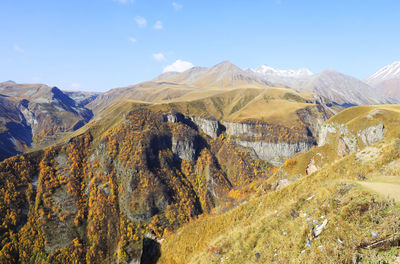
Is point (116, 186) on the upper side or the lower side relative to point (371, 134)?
lower

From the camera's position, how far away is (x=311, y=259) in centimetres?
693

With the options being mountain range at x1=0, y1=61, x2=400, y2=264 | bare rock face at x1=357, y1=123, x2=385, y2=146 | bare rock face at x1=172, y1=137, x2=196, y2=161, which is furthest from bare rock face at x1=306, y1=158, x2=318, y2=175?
bare rock face at x1=172, y1=137, x2=196, y2=161

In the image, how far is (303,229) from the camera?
898 centimetres

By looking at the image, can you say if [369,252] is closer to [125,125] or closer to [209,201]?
[209,201]

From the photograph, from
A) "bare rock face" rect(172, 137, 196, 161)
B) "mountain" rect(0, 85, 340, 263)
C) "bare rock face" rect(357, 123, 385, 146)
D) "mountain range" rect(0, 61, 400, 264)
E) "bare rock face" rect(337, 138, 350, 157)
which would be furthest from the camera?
"bare rock face" rect(172, 137, 196, 161)

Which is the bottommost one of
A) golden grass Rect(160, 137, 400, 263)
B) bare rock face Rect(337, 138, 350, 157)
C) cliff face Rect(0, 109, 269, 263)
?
cliff face Rect(0, 109, 269, 263)

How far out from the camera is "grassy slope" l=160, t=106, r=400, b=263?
22.4 ft

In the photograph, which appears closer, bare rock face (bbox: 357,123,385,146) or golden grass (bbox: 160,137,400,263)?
golden grass (bbox: 160,137,400,263)

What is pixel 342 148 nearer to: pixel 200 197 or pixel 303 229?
pixel 303 229

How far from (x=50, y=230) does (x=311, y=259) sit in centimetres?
14459

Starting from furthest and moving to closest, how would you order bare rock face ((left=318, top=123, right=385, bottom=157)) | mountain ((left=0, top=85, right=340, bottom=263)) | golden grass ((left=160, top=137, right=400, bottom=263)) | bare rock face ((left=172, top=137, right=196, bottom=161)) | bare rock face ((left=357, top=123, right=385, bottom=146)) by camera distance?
bare rock face ((left=172, top=137, right=196, bottom=161))
mountain ((left=0, top=85, right=340, bottom=263))
bare rock face ((left=318, top=123, right=385, bottom=157))
bare rock face ((left=357, top=123, right=385, bottom=146))
golden grass ((left=160, top=137, right=400, bottom=263))

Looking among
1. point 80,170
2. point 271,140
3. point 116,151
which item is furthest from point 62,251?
point 271,140

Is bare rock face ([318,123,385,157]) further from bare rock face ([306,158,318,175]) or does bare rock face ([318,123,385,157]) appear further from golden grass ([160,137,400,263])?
golden grass ([160,137,400,263])

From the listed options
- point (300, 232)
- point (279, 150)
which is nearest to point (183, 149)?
point (279, 150)
